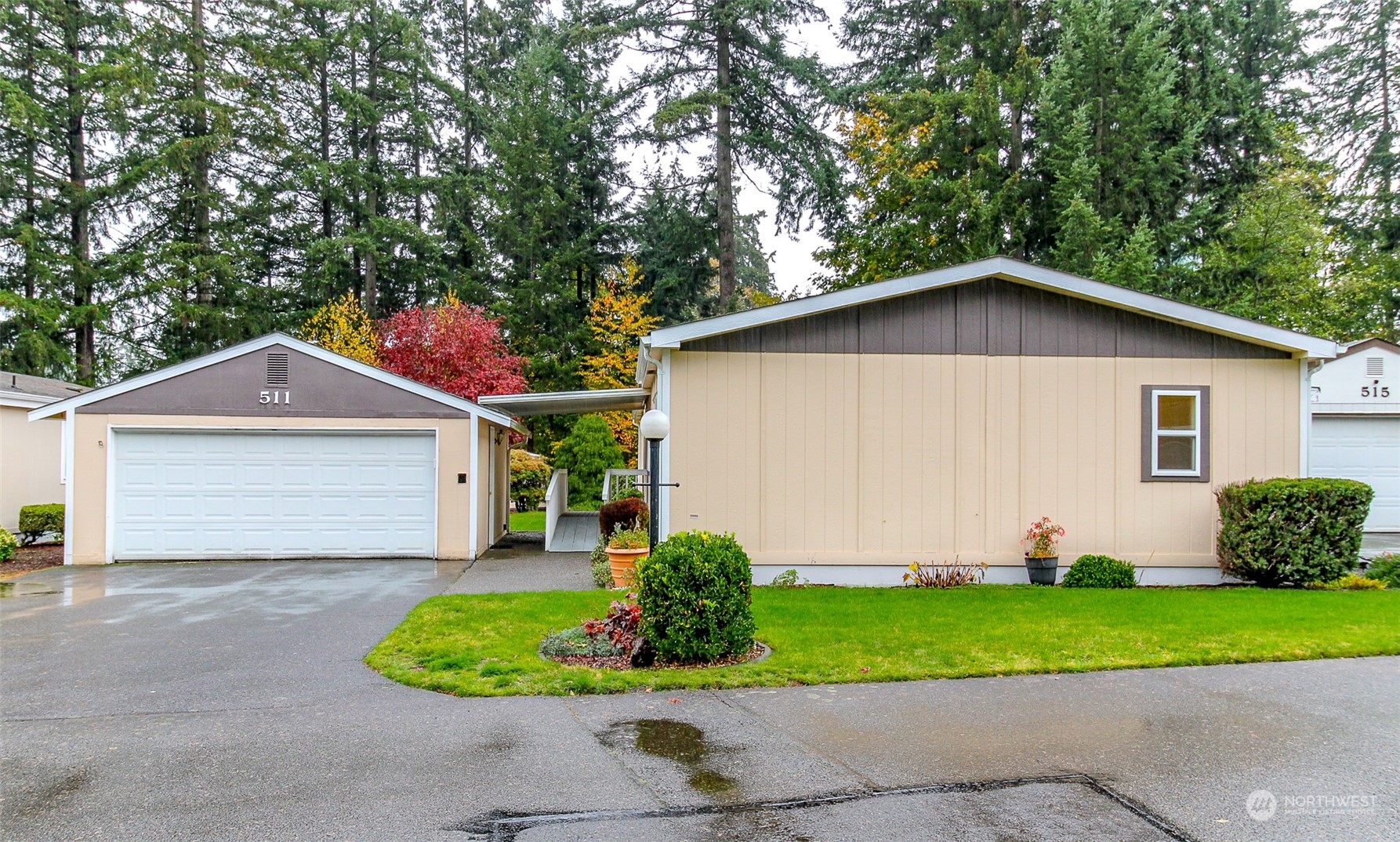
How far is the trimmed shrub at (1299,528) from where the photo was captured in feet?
29.6

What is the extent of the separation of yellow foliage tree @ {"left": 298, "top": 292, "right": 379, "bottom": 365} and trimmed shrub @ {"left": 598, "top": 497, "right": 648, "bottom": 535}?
1018 centimetres

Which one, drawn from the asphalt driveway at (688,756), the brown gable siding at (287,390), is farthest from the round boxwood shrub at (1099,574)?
the brown gable siding at (287,390)

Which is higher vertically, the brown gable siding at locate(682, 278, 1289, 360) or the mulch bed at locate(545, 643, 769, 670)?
the brown gable siding at locate(682, 278, 1289, 360)

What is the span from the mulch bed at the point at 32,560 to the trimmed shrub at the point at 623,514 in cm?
760

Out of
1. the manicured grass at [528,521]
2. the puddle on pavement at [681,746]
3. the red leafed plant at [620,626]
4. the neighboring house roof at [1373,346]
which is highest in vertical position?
the neighboring house roof at [1373,346]

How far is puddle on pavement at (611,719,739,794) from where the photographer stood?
3762 millimetres

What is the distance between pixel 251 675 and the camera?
18.6ft

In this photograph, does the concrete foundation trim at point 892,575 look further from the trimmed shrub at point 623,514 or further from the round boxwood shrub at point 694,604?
the round boxwood shrub at point 694,604

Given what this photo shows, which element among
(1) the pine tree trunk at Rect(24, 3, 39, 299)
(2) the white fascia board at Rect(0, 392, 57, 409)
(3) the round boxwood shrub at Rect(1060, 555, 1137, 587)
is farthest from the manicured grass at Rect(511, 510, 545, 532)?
(1) the pine tree trunk at Rect(24, 3, 39, 299)

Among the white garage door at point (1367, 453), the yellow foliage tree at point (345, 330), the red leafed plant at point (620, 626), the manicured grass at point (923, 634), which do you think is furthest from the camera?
the yellow foliage tree at point (345, 330)

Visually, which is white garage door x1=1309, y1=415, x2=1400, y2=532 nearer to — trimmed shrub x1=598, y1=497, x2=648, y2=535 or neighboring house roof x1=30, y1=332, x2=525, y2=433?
trimmed shrub x1=598, y1=497, x2=648, y2=535

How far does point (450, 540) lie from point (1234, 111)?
20.8m

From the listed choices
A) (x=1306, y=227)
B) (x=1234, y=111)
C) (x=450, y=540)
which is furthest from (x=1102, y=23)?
(x=450, y=540)

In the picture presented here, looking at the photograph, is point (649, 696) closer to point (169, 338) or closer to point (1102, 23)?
point (1102, 23)
